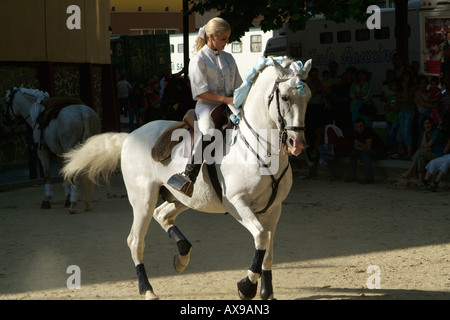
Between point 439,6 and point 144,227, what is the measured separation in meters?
16.7

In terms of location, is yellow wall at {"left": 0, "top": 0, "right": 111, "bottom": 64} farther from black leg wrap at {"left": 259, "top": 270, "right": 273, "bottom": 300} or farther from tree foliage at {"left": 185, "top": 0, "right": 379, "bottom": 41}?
black leg wrap at {"left": 259, "top": 270, "right": 273, "bottom": 300}

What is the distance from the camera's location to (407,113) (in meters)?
16.2

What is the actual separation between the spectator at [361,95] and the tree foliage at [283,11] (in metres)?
1.46

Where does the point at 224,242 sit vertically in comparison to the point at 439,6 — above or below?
below

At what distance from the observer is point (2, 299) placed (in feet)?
23.9

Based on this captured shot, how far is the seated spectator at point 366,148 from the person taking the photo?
49.4 ft

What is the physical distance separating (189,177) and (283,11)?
12.1 meters

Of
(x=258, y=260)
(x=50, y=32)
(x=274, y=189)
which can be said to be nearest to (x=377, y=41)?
(x=50, y=32)

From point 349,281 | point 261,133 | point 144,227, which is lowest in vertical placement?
point 349,281

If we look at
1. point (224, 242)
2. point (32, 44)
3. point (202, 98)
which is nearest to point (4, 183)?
point (32, 44)

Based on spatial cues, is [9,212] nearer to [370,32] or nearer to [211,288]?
[211,288]

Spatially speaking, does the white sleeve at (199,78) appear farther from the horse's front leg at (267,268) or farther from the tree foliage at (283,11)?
the tree foliage at (283,11)

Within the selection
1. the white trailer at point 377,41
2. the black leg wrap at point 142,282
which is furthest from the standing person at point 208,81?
the white trailer at point 377,41

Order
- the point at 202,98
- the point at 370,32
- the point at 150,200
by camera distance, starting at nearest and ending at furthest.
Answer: the point at 202,98 → the point at 150,200 → the point at 370,32
